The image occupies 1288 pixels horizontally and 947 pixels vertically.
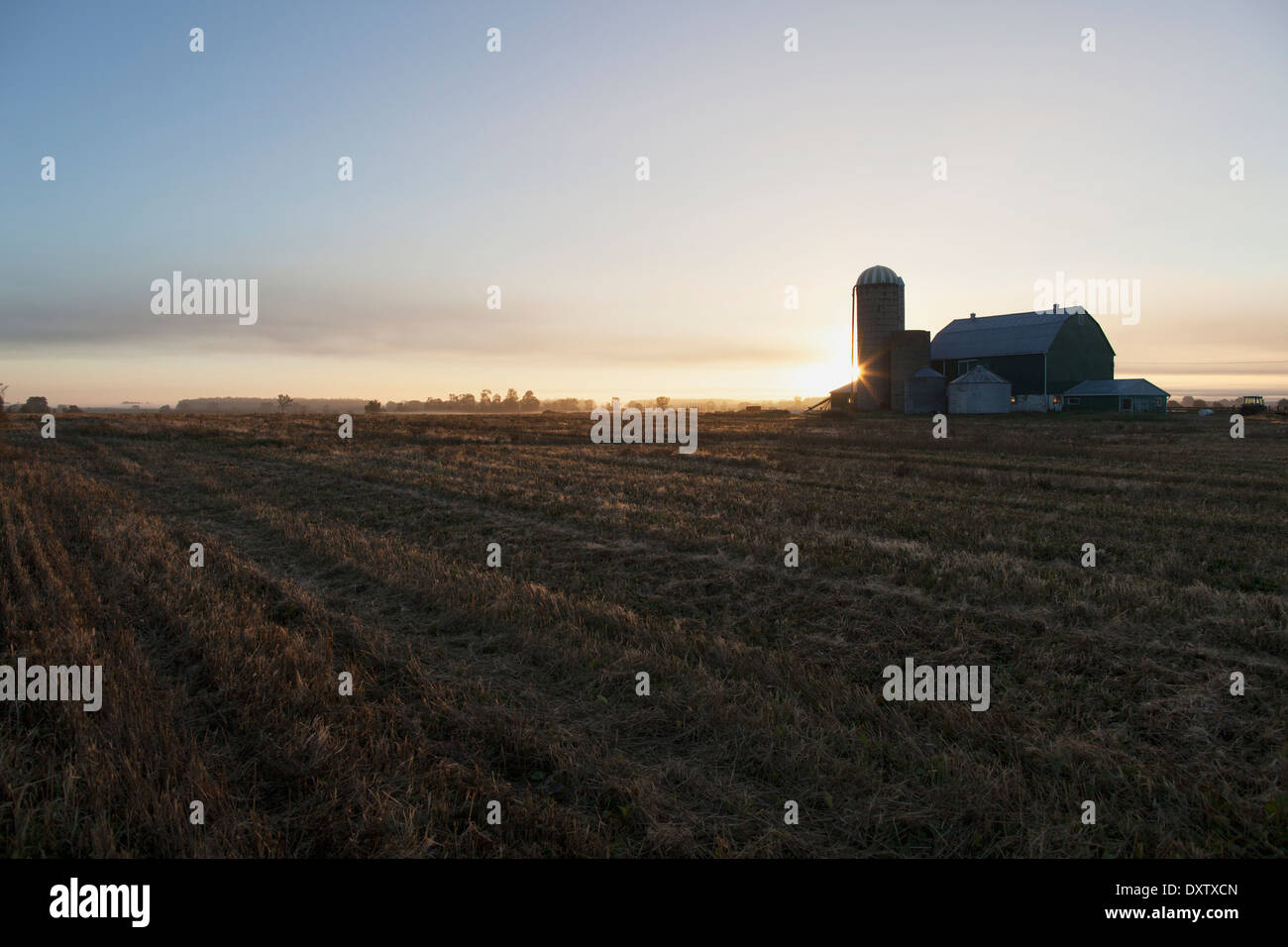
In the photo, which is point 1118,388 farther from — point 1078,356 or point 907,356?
point 907,356

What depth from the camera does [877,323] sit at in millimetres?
70438

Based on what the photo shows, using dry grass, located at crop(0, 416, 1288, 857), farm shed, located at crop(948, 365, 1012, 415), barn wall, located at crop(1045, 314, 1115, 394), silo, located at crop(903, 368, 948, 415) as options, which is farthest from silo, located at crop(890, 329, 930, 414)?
dry grass, located at crop(0, 416, 1288, 857)

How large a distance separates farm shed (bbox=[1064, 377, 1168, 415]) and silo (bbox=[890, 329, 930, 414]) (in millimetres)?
15820

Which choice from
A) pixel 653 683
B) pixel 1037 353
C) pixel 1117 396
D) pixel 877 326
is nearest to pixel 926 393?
pixel 877 326

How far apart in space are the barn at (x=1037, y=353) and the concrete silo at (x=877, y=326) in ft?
32.5

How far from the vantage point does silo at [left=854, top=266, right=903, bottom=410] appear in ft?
230

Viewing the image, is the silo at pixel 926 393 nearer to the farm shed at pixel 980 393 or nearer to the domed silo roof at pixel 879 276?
the farm shed at pixel 980 393

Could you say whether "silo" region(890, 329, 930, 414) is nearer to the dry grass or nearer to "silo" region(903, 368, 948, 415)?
"silo" region(903, 368, 948, 415)

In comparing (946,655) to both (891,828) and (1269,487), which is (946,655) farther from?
(1269,487)

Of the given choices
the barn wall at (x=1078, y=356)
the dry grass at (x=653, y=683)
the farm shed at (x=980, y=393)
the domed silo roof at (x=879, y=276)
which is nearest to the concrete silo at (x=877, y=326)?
the domed silo roof at (x=879, y=276)

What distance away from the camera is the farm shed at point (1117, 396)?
6494 cm

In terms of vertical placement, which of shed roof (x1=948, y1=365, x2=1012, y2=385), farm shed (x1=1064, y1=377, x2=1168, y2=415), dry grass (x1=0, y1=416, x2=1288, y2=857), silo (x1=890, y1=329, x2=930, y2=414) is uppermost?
silo (x1=890, y1=329, x2=930, y2=414)

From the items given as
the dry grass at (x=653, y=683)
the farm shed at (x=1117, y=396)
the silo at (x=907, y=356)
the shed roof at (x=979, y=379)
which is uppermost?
the silo at (x=907, y=356)
